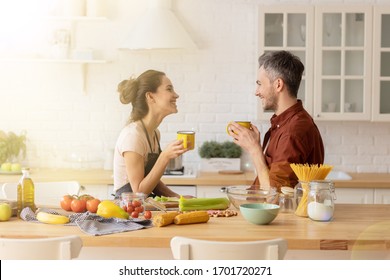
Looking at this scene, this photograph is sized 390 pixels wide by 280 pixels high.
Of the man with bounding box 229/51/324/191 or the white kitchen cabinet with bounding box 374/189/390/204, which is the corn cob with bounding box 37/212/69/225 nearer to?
the man with bounding box 229/51/324/191

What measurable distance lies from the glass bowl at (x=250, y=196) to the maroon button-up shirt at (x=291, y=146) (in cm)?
24

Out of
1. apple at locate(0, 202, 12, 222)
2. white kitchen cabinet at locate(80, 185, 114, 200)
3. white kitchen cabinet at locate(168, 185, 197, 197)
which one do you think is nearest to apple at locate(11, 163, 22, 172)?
white kitchen cabinet at locate(80, 185, 114, 200)

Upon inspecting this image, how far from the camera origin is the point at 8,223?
260cm

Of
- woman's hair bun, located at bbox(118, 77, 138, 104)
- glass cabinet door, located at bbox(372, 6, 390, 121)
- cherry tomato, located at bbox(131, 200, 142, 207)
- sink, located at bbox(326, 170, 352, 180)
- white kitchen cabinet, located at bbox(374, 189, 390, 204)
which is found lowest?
white kitchen cabinet, located at bbox(374, 189, 390, 204)

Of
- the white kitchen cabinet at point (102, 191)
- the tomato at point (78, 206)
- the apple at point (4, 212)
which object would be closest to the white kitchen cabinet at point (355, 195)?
the white kitchen cabinet at point (102, 191)

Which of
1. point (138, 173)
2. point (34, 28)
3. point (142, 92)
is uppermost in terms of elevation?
point (34, 28)

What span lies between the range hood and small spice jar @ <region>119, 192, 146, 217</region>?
6.85ft

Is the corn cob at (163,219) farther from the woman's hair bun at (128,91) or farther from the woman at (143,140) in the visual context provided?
the woman's hair bun at (128,91)

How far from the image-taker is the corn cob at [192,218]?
8.45ft

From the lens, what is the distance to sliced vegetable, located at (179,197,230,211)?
2.78 meters

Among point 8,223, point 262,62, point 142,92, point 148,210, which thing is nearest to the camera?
point 8,223

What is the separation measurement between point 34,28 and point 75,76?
0.46m
